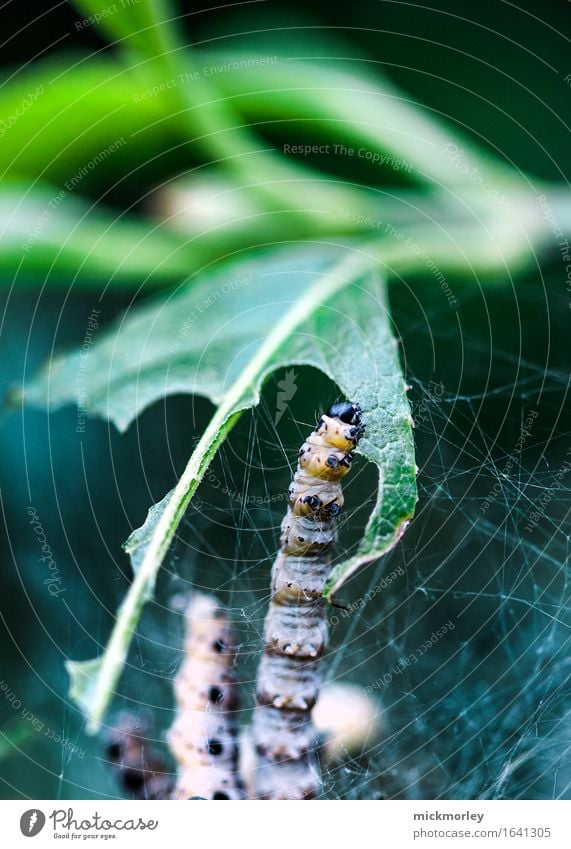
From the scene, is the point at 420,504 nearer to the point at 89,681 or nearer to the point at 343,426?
the point at 343,426

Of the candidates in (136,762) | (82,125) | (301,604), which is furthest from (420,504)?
(82,125)

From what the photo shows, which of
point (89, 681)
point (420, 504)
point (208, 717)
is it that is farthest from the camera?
point (420, 504)

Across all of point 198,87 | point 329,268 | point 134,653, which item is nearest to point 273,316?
point 329,268

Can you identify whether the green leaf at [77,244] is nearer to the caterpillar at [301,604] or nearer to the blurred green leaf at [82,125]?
the blurred green leaf at [82,125]

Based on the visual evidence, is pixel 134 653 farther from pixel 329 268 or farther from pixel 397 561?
Answer: pixel 329 268
